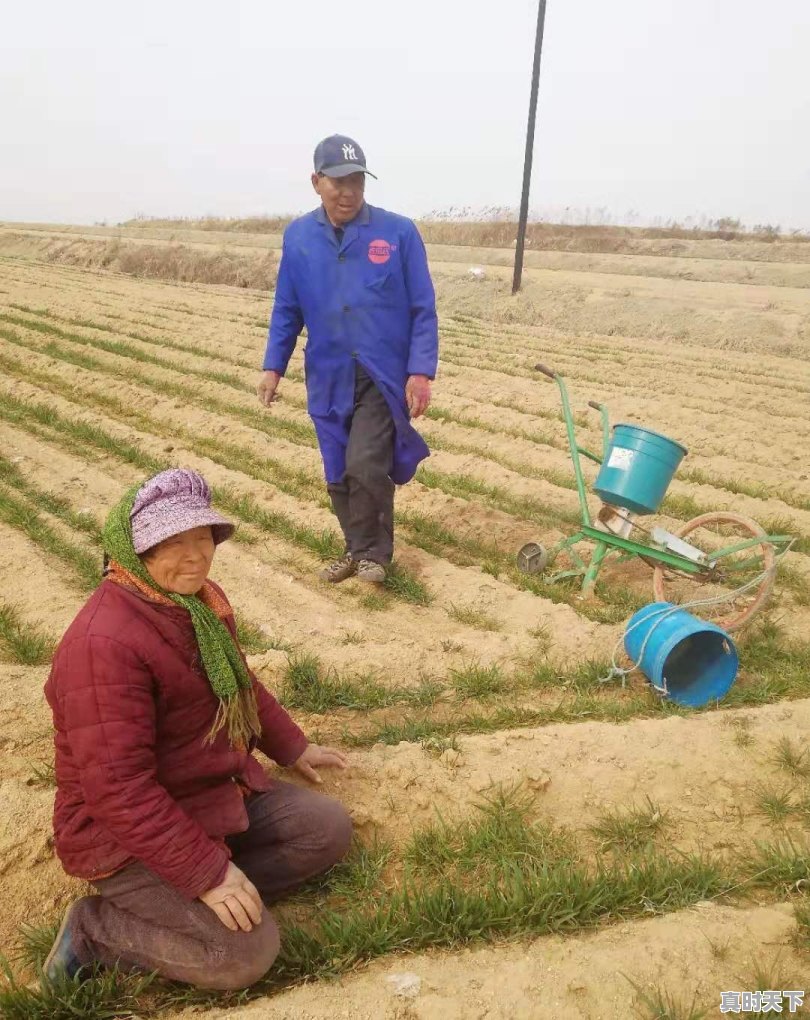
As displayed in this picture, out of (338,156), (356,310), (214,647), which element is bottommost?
(214,647)

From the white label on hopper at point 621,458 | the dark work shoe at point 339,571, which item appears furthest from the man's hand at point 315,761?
the white label on hopper at point 621,458

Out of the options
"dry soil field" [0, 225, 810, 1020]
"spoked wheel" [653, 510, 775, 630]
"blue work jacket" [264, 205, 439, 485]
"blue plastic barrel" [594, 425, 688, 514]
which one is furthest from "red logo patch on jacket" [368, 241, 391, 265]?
"spoked wheel" [653, 510, 775, 630]

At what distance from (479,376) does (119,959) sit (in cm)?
838

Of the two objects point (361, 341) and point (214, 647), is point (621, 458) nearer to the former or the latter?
point (361, 341)

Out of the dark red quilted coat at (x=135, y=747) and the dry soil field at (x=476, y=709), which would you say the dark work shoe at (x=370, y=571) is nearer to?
the dry soil field at (x=476, y=709)

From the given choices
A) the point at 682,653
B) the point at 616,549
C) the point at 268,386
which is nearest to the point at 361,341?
the point at 268,386

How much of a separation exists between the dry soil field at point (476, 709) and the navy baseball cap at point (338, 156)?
222cm

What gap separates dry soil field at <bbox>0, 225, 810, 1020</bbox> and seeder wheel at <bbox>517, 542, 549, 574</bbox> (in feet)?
0.45

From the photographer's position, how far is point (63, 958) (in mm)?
2164

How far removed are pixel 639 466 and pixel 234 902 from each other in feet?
9.78

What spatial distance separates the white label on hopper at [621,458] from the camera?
4262mm

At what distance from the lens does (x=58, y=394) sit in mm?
8805

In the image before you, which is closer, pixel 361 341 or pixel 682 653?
pixel 682 653

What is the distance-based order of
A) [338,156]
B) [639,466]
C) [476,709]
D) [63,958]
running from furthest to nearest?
[639,466], [338,156], [476,709], [63,958]
